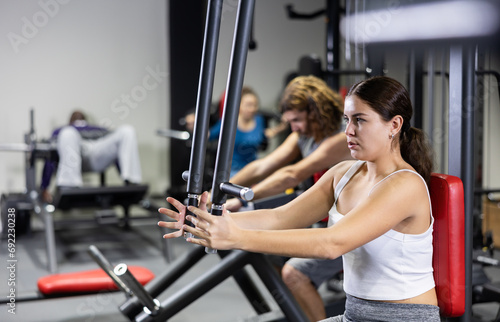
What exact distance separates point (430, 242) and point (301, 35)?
5799mm

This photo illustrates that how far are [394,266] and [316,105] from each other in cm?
118

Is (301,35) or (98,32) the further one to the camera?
Answer: (301,35)

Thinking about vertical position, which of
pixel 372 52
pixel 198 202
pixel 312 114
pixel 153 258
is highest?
pixel 372 52

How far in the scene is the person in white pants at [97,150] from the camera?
193 inches

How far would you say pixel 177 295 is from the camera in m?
2.24

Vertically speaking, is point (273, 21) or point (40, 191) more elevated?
point (273, 21)

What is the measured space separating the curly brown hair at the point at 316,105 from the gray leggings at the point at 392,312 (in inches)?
45.6

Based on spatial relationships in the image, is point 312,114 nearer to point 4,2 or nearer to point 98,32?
point 4,2

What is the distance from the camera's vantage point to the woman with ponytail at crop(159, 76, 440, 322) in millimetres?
1380

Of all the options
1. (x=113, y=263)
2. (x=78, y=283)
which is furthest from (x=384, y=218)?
(x=113, y=263)

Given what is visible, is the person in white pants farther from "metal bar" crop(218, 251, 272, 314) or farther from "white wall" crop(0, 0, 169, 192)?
"metal bar" crop(218, 251, 272, 314)

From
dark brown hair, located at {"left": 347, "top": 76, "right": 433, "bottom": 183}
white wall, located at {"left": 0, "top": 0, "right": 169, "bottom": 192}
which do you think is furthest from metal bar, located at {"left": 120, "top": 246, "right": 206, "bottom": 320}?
white wall, located at {"left": 0, "top": 0, "right": 169, "bottom": 192}

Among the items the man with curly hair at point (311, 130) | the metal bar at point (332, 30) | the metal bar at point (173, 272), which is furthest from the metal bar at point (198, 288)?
the metal bar at point (332, 30)

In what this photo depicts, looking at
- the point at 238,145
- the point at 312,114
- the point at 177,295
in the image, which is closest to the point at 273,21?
the point at 238,145
